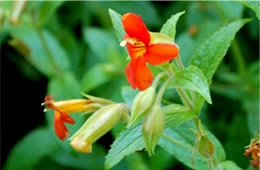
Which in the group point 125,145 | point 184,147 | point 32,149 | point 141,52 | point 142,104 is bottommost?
point 32,149

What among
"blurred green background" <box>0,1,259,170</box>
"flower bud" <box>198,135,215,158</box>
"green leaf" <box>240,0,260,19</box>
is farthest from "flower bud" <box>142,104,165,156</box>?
"blurred green background" <box>0,1,259,170</box>

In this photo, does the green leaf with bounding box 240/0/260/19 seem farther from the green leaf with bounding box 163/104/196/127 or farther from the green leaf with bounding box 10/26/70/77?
the green leaf with bounding box 10/26/70/77

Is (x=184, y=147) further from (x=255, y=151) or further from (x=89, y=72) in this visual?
(x=89, y=72)

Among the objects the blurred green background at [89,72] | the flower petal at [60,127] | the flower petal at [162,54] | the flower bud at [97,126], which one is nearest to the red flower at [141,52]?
the flower petal at [162,54]

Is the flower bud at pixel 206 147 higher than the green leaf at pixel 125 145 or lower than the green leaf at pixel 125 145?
lower

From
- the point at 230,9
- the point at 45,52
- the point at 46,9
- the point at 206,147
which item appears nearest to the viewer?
the point at 206,147

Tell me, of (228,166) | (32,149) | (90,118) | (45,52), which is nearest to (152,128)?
(90,118)

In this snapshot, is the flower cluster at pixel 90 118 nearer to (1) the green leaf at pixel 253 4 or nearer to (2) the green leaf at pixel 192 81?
(2) the green leaf at pixel 192 81
